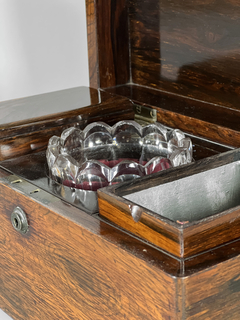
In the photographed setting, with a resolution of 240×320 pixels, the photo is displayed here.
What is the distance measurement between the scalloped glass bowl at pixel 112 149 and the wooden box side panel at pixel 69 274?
107mm

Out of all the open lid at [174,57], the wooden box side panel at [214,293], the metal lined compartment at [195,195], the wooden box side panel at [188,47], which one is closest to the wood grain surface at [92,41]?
the open lid at [174,57]

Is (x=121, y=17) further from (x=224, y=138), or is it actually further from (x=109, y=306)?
(x=109, y=306)

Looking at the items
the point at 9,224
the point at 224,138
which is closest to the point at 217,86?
the point at 224,138

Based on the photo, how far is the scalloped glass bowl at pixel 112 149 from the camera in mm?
1069

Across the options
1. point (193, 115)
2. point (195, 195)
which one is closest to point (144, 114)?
point (193, 115)

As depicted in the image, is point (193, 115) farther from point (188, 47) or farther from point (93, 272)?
point (93, 272)

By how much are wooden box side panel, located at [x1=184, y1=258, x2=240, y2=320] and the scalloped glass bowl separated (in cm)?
36

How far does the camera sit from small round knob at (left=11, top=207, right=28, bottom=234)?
105cm

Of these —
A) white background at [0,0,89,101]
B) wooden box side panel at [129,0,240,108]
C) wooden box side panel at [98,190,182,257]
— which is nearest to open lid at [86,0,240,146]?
wooden box side panel at [129,0,240,108]

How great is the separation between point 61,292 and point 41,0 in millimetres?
1406

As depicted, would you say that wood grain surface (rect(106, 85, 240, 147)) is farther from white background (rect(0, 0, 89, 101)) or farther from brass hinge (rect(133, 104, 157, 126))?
white background (rect(0, 0, 89, 101))

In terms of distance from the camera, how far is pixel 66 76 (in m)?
2.07

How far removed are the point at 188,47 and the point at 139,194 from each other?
0.69 m

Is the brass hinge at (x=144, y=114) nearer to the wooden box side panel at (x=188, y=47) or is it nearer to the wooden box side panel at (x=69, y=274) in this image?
the wooden box side panel at (x=188, y=47)
